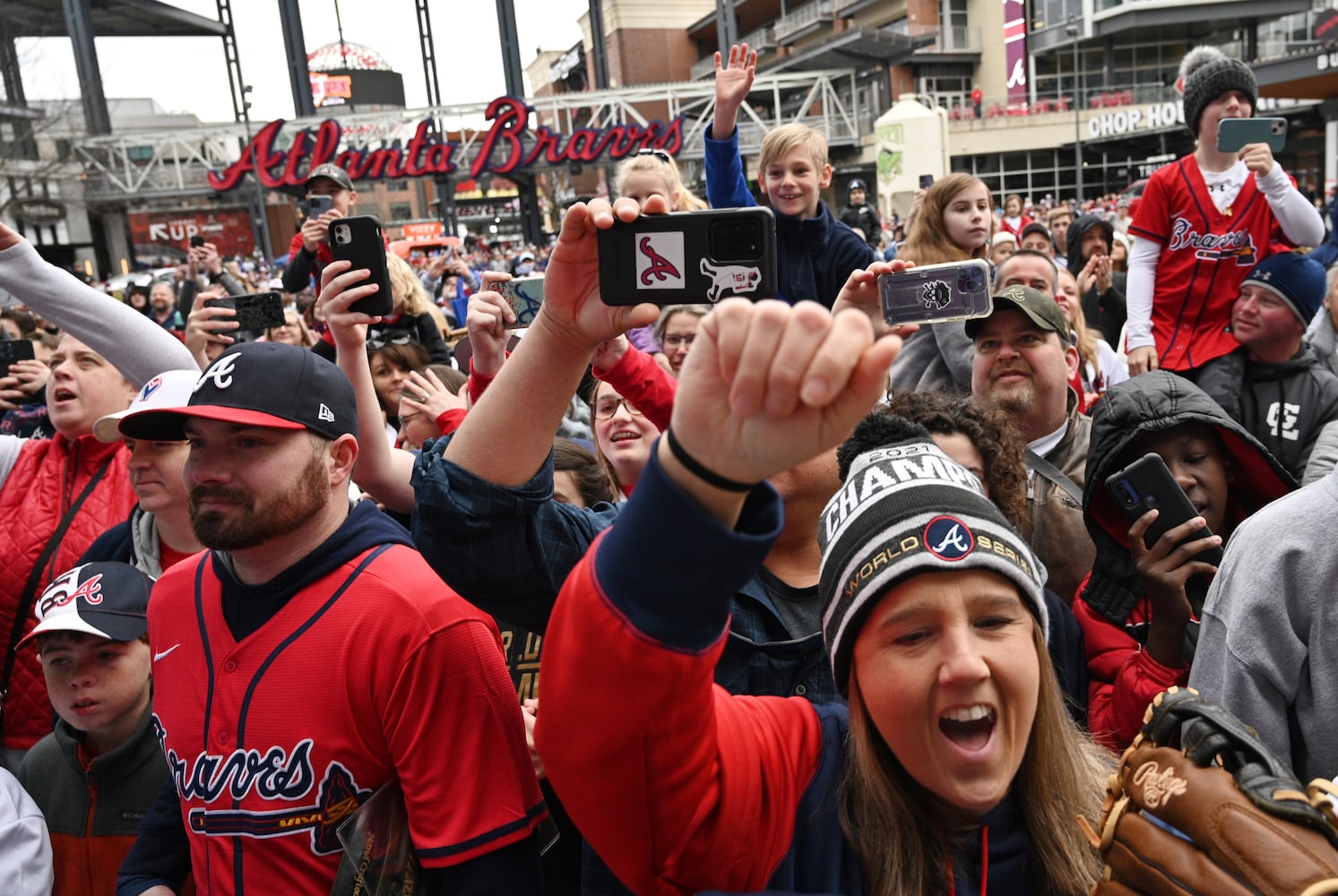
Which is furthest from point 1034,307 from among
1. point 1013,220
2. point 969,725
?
point 1013,220

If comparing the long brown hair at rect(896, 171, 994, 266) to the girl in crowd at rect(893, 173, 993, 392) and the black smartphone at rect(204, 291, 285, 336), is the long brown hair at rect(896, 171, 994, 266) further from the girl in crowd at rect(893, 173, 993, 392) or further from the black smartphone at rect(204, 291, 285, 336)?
the black smartphone at rect(204, 291, 285, 336)

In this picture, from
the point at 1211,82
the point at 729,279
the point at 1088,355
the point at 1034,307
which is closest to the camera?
the point at 729,279

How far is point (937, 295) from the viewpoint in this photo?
244cm

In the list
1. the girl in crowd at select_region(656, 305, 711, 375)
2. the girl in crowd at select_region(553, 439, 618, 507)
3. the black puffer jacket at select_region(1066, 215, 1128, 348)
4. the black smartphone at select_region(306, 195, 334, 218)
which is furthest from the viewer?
the black puffer jacket at select_region(1066, 215, 1128, 348)

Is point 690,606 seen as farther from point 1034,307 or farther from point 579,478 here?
point 1034,307

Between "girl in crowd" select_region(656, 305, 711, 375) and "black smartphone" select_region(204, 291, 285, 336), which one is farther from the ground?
"black smartphone" select_region(204, 291, 285, 336)

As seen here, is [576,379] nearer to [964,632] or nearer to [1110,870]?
[964,632]

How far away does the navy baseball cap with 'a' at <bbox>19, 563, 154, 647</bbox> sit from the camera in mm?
2541

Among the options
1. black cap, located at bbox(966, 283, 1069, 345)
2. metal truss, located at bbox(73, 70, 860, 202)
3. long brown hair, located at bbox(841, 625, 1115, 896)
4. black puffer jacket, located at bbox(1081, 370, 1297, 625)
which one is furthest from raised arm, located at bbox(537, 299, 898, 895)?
metal truss, located at bbox(73, 70, 860, 202)

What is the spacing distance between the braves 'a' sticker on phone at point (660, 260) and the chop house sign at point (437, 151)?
33683mm

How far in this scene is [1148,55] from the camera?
45094 millimetres

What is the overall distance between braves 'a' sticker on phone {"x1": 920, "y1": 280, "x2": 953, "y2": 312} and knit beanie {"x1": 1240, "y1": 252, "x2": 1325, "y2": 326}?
2.27 m

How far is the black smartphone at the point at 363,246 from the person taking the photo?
2547mm

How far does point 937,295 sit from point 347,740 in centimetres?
172
